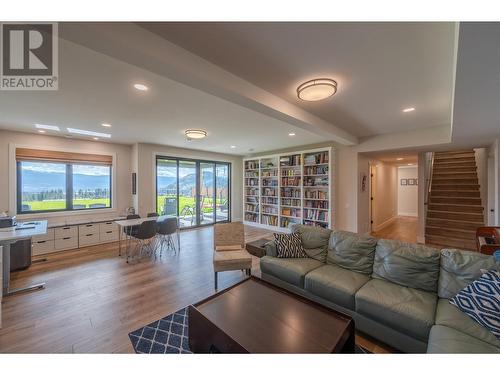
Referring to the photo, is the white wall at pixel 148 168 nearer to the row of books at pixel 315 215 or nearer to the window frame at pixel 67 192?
the window frame at pixel 67 192

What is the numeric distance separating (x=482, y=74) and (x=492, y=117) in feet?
5.04

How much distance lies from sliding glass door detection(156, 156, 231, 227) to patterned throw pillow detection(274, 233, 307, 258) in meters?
4.34

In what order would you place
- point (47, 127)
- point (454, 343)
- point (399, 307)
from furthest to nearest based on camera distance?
point (47, 127), point (399, 307), point (454, 343)

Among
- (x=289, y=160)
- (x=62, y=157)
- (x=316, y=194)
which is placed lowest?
(x=316, y=194)

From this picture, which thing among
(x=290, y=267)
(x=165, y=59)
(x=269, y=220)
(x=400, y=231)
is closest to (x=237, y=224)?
(x=290, y=267)

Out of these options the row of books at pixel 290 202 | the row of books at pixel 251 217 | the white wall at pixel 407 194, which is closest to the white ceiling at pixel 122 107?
the row of books at pixel 290 202

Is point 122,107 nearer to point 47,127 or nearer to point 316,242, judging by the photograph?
point 47,127

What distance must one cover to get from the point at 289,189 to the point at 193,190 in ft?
10.2

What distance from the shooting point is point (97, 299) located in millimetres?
2492

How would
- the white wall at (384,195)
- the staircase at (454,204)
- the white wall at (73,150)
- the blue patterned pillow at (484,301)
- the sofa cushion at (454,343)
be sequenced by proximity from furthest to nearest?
the white wall at (384,195)
the staircase at (454,204)
the white wall at (73,150)
the blue patterned pillow at (484,301)
the sofa cushion at (454,343)

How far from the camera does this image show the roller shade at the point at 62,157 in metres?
4.23

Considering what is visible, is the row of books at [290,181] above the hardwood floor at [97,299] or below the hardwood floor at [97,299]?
above

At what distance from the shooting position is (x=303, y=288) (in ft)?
7.52

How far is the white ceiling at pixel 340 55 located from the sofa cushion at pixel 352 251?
1.80m
